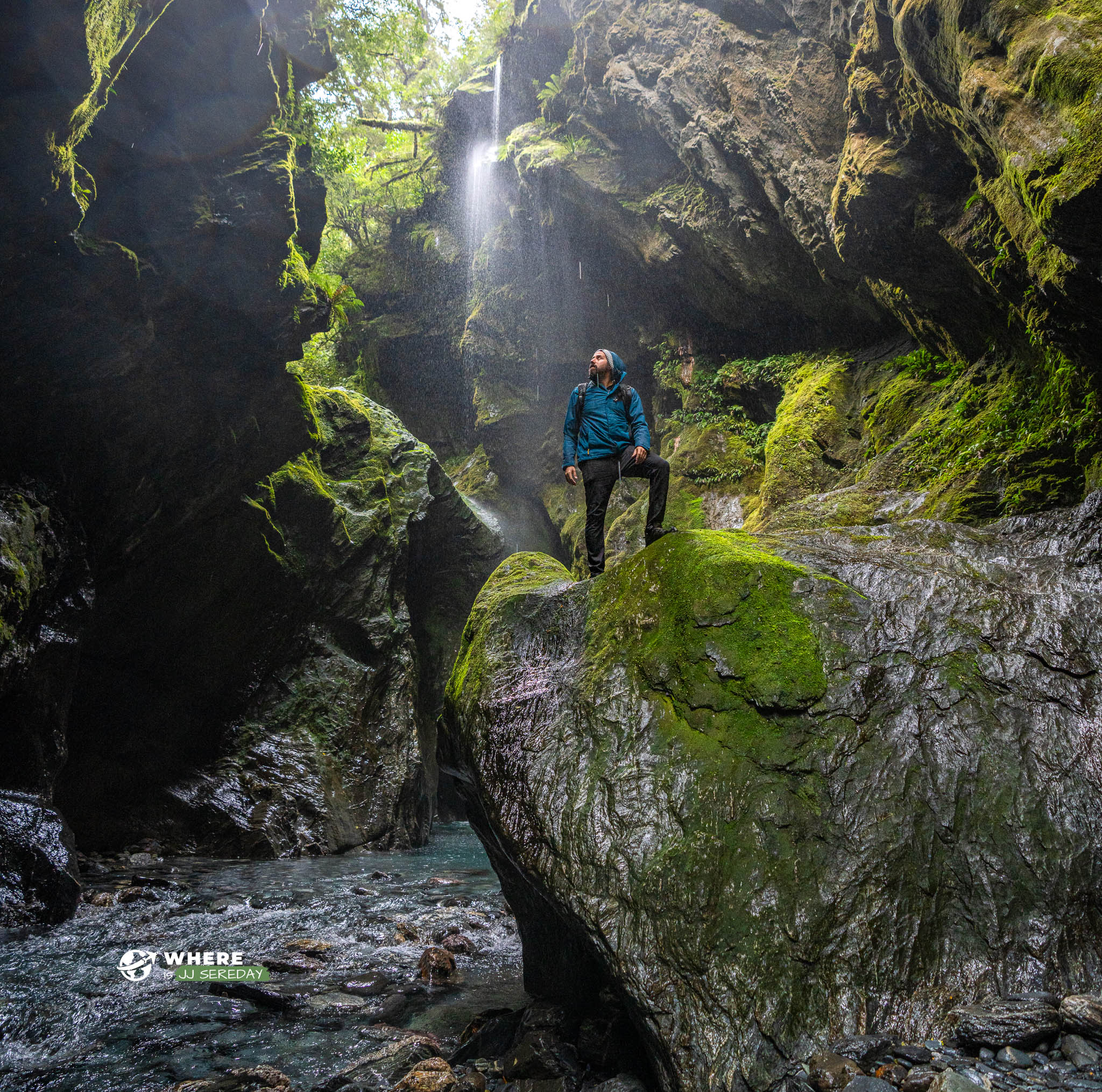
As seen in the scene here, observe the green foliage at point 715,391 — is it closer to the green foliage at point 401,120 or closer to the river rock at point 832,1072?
the green foliage at point 401,120

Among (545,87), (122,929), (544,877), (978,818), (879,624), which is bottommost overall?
(122,929)

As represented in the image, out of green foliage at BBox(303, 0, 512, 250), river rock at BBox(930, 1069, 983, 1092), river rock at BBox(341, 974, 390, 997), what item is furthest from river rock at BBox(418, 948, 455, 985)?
green foliage at BBox(303, 0, 512, 250)

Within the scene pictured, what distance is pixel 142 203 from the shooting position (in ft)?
23.2

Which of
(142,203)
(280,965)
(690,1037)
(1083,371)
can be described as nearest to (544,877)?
(690,1037)

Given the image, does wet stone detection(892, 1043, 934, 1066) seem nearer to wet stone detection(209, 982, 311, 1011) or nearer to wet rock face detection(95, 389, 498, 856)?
wet stone detection(209, 982, 311, 1011)

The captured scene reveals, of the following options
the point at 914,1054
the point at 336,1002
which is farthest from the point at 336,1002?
the point at 914,1054

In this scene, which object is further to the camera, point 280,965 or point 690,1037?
point 280,965

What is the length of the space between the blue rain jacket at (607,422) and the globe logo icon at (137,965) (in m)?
5.39

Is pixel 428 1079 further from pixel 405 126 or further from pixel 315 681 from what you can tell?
pixel 405 126

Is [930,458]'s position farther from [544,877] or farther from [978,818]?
[544,877]

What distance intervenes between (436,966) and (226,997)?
1.59 m

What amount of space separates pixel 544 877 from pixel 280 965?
3.56 m

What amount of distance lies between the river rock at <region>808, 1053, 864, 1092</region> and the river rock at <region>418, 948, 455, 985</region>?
12.2 feet

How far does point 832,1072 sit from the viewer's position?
8.59ft
